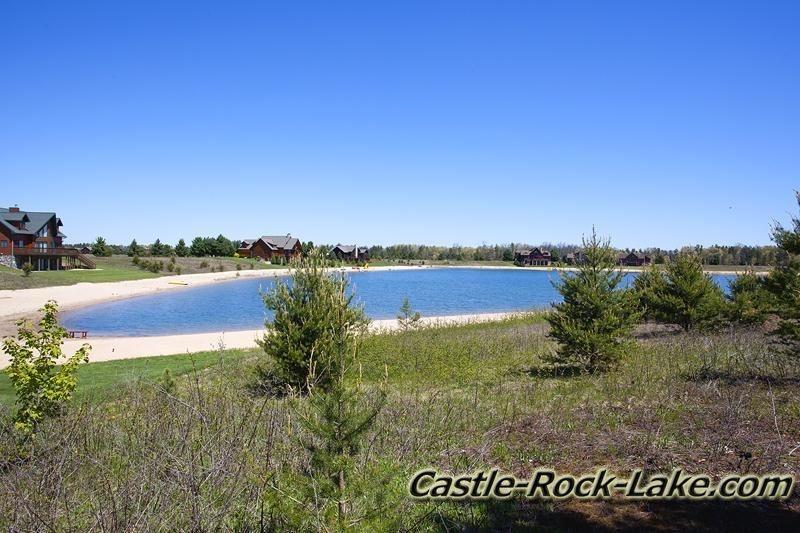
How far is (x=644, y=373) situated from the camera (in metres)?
11.9

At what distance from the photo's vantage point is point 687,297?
21.5 m

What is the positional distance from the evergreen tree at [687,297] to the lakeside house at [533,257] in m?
135

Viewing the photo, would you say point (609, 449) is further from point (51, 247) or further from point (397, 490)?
point (51, 247)

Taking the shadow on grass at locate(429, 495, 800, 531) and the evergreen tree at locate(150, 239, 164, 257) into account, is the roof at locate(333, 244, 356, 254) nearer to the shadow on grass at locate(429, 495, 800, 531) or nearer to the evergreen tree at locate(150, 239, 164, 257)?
the evergreen tree at locate(150, 239, 164, 257)

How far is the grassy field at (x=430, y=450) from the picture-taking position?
399 centimetres

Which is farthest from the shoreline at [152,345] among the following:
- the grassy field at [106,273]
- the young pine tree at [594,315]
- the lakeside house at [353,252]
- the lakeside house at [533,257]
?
the lakeside house at [533,257]

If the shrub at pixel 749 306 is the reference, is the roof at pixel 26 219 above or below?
above

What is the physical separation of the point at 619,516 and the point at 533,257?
159m

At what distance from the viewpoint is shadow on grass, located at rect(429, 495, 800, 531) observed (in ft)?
16.2

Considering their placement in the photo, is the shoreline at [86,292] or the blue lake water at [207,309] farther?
the shoreline at [86,292]

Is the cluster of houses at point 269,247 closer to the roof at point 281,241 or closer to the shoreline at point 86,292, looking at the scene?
the roof at point 281,241

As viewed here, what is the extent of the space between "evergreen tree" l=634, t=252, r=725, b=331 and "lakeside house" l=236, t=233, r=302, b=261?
107 m

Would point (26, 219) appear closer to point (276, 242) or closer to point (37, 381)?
point (276, 242)

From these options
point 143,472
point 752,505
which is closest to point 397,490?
point 143,472
